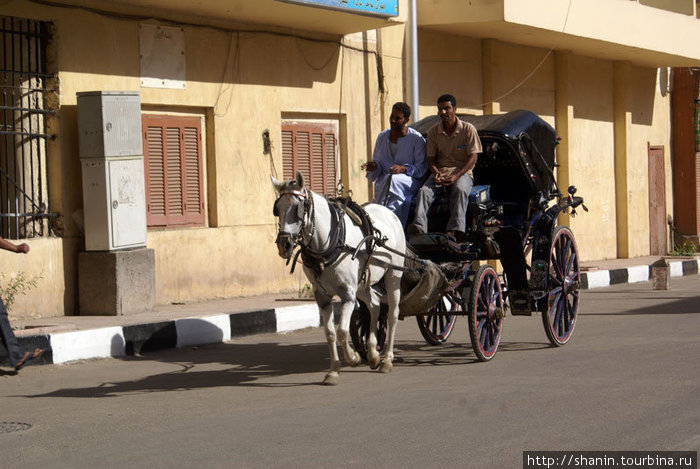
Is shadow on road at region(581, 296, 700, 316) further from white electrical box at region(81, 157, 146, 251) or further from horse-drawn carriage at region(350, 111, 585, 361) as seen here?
white electrical box at region(81, 157, 146, 251)

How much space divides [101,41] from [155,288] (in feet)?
9.36

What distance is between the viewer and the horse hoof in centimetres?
784

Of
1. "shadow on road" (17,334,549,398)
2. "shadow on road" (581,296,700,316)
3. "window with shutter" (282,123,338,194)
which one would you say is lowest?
"shadow on road" (17,334,549,398)

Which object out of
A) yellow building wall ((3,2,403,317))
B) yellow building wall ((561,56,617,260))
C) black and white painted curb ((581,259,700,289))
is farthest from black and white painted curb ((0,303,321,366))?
yellow building wall ((561,56,617,260))

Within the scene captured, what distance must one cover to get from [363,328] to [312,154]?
648 centimetres

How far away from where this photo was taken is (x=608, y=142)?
73.8ft

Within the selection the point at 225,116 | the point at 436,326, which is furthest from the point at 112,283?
the point at 436,326

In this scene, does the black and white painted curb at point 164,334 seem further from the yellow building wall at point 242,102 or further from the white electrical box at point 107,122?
the white electrical box at point 107,122

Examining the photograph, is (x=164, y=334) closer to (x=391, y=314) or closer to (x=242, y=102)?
(x=391, y=314)

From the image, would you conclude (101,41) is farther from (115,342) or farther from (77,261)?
(115,342)

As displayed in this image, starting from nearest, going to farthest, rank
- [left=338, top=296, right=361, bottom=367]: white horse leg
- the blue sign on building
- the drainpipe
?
[left=338, top=296, right=361, bottom=367]: white horse leg, the blue sign on building, the drainpipe

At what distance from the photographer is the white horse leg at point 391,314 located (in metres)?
8.46

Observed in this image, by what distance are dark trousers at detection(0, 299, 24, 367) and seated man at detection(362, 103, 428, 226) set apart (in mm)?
3148

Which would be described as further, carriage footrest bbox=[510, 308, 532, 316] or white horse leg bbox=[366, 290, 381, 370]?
carriage footrest bbox=[510, 308, 532, 316]
